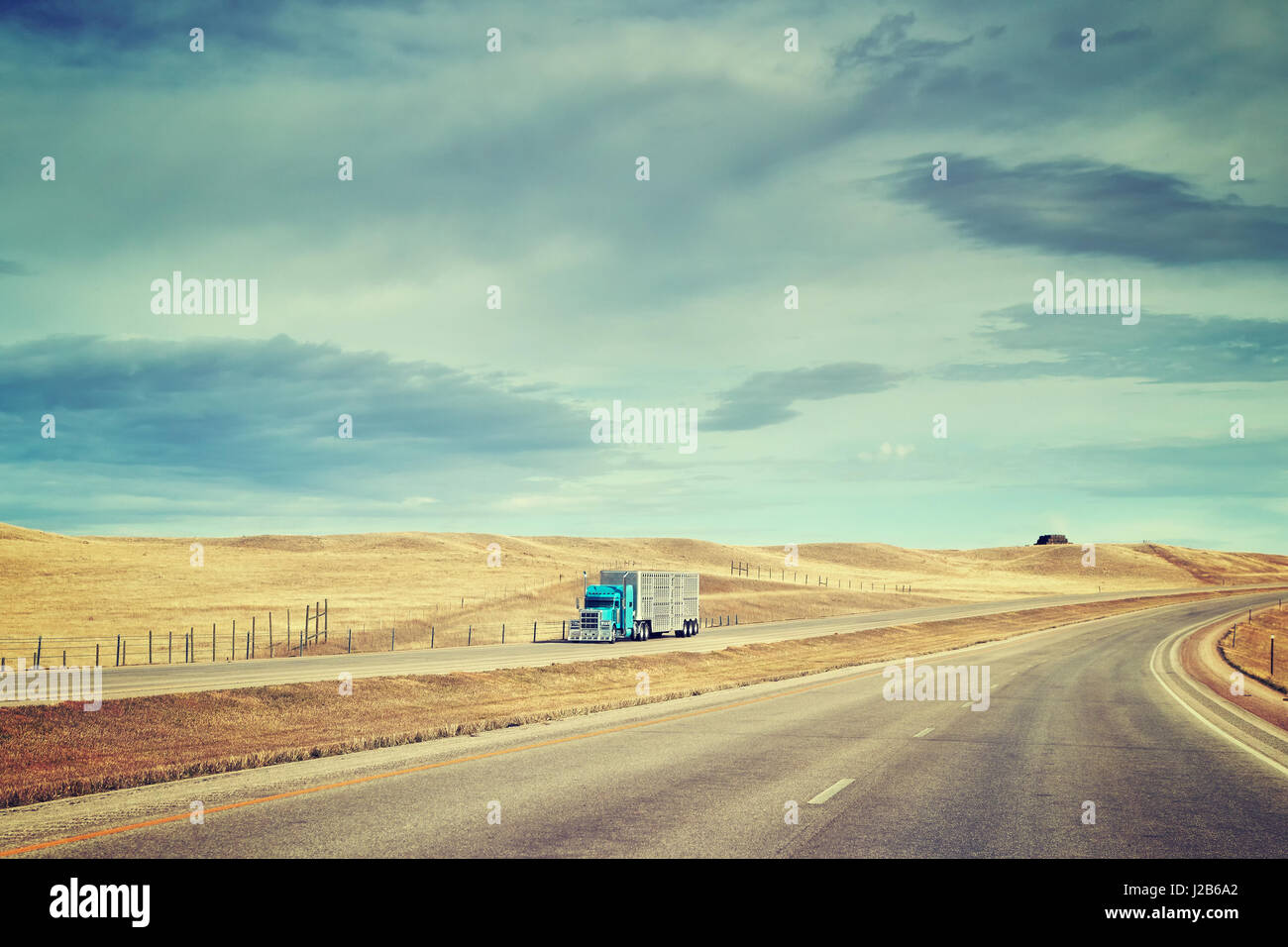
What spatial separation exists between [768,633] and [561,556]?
313ft

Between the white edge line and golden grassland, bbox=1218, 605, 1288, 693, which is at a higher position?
the white edge line

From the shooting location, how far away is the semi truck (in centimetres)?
5353

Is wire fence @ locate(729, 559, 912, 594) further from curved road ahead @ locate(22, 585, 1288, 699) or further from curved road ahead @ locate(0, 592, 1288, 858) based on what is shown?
curved road ahead @ locate(0, 592, 1288, 858)

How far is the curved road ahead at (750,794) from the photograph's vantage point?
8203 millimetres

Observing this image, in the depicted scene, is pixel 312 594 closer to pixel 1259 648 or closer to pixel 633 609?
pixel 633 609

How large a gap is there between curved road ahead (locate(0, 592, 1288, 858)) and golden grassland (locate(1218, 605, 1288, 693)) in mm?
18507

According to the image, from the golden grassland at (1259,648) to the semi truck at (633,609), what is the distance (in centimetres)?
3025

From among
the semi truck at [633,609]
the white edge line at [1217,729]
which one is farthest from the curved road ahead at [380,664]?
the white edge line at [1217,729]

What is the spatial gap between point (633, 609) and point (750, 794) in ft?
150

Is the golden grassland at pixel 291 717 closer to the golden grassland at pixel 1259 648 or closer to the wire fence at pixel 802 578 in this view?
the golden grassland at pixel 1259 648

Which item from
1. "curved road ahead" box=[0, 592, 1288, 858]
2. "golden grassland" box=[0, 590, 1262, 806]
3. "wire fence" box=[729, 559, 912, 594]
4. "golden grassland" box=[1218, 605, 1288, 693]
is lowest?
"wire fence" box=[729, 559, 912, 594]

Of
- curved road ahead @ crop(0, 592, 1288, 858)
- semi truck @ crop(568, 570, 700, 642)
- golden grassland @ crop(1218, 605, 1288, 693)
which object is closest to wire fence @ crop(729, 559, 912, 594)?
golden grassland @ crop(1218, 605, 1288, 693)
